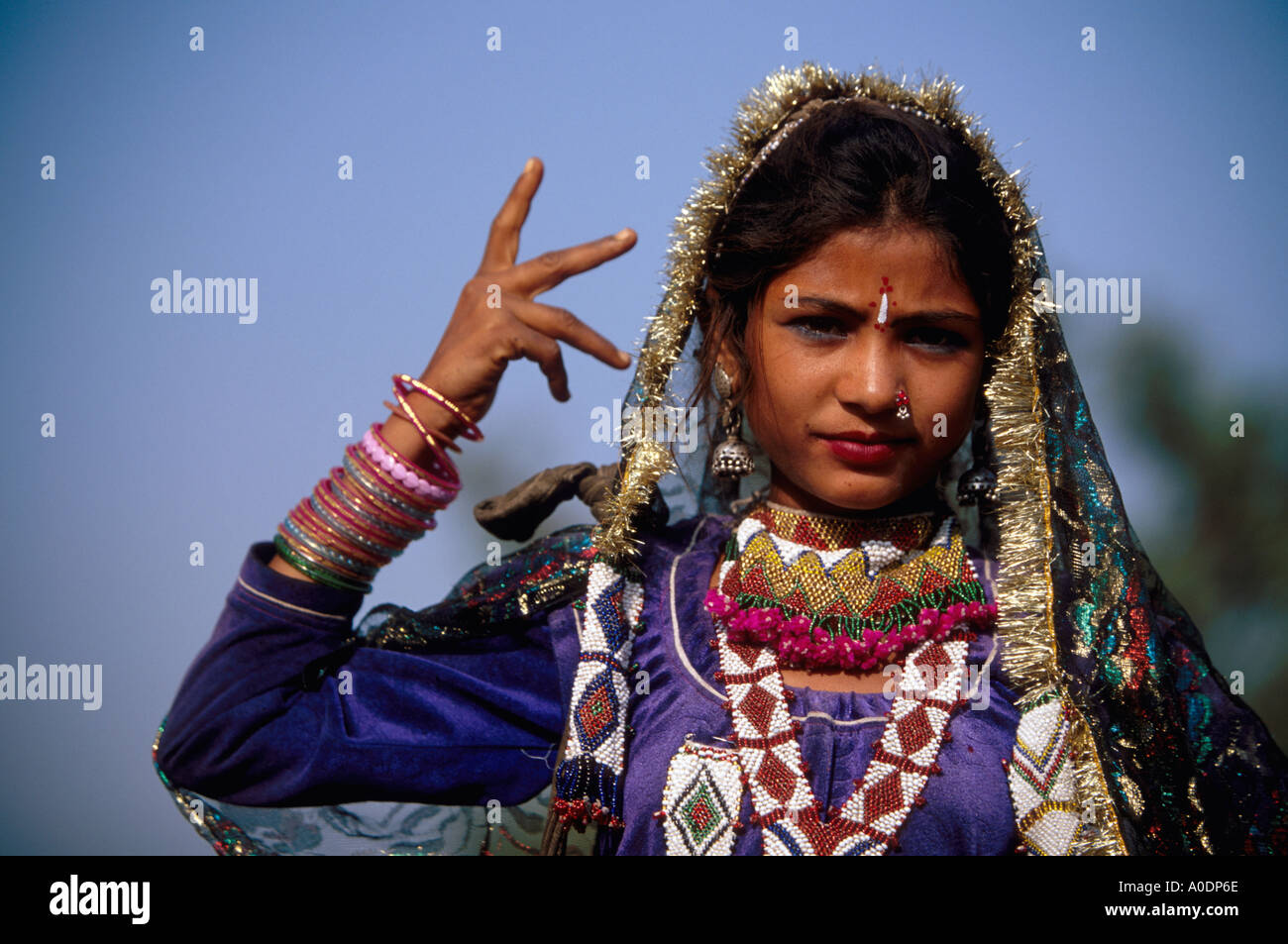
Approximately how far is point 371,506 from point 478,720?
1.41ft

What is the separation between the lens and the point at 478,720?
6.41 ft

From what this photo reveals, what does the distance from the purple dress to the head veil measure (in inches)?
3.2

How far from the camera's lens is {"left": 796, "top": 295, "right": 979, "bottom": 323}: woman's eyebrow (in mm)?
1808

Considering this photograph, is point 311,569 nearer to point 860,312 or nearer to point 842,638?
point 842,638

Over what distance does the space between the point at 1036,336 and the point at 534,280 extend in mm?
863

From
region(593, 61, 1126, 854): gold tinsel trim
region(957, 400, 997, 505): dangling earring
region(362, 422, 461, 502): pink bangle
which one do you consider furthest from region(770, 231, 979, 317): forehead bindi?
region(362, 422, 461, 502): pink bangle

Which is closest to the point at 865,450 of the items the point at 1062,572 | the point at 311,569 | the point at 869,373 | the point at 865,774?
the point at 869,373

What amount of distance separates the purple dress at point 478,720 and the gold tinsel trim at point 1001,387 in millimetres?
100

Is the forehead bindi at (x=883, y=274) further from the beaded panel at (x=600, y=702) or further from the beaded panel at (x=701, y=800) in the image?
the beaded panel at (x=701, y=800)

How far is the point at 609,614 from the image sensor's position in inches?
75.4

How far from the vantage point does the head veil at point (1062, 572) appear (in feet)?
5.77
